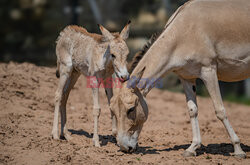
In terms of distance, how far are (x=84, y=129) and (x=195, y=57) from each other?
3320 millimetres

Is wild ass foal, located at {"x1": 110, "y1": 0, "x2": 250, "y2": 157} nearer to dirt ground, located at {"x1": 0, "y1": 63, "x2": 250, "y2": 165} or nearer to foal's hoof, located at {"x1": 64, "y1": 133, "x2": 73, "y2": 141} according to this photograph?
dirt ground, located at {"x1": 0, "y1": 63, "x2": 250, "y2": 165}

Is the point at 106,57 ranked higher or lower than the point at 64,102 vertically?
higher

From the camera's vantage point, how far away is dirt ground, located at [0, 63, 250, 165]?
236 inches

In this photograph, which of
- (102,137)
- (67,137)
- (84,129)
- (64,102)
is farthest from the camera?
(84,129)

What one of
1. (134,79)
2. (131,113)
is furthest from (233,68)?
(131,113)

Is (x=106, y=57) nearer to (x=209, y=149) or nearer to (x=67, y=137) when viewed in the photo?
(x=67, y=137)

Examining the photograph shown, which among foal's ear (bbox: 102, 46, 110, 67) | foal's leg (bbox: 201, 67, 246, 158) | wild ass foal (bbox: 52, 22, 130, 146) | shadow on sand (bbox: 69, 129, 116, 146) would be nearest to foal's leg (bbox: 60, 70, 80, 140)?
wild ass foal (bbox: 52, 22, 130, 146)

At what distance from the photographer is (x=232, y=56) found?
6.51 m

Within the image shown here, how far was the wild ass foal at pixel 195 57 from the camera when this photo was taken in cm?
603

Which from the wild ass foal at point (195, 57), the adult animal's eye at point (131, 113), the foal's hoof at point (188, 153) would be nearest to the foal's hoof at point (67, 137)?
the wild ass foal at point (195, 57)

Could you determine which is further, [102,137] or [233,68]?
[102,137]

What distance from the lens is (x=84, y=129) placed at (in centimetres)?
821

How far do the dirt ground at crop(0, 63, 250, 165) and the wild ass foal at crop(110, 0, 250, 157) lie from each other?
1.63 feet

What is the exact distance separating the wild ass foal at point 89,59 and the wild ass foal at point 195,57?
463 millimetres
